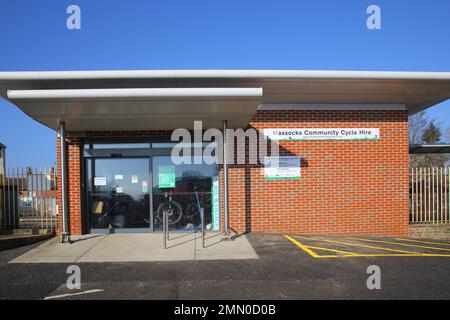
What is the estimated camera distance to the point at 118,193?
Answer: 886 centimetres

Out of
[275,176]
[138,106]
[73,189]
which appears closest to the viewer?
[138,106]

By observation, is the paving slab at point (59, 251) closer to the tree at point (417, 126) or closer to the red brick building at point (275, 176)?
the red brick building at point (275, 176)

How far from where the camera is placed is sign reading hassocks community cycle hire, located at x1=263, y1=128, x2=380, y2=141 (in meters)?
8.69

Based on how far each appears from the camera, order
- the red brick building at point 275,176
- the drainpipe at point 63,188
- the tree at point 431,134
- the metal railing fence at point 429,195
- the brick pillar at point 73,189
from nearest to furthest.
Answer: the drainpipe at point 63,188 < the brick pillar at point 73,189 < the red brick building at point 275,176 < the metal railing fence at point 429,195 < the tree at point 431,134

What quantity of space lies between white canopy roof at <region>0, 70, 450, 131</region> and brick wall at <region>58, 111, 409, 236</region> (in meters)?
0.68

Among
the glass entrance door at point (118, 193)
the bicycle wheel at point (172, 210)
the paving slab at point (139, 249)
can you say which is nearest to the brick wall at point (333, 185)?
the bicycle wheel at point (172, 210)

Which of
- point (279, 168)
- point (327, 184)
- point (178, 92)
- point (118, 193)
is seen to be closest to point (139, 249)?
point (118, 193)

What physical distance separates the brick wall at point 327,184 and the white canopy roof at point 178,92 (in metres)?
0.68

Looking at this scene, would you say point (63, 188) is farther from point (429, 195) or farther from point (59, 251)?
point (429, 195)

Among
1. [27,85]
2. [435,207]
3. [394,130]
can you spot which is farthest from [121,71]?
[435,207]

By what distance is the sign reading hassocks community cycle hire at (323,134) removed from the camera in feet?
28.5

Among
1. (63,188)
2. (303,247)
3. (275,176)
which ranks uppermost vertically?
(275,176)

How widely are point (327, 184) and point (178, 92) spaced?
4.85 m

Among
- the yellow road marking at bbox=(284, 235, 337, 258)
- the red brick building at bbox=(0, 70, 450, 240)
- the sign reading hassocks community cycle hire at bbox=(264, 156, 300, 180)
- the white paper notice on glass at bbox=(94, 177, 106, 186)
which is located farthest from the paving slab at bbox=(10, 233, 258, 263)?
the sign reading hassocks community cycle hire at bbox=(264, 156, 300, 180)
